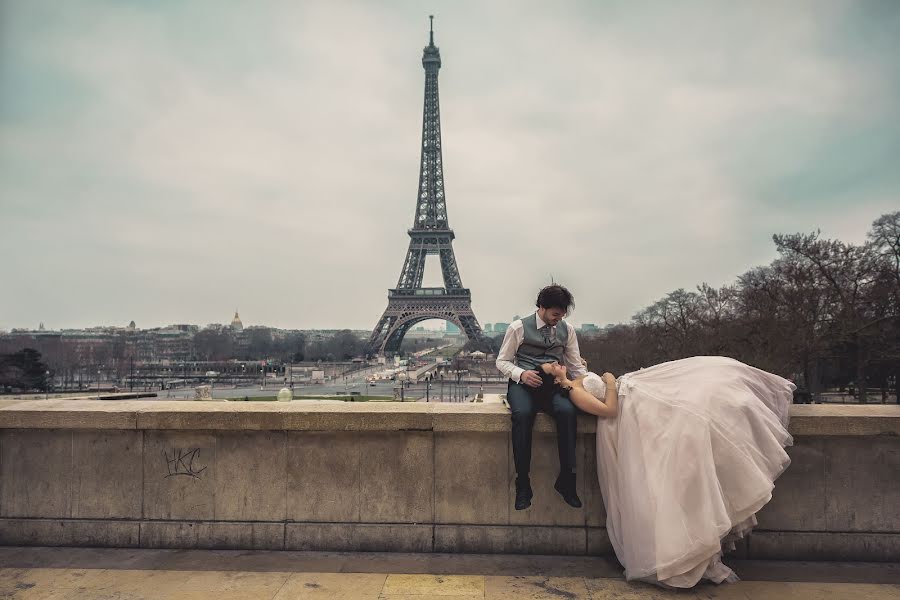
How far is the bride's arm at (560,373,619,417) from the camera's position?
4223 millimetres

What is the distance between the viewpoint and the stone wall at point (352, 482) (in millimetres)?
4422

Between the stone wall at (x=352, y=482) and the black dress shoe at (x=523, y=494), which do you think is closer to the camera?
the black dress shoe at (x=523, y=494)

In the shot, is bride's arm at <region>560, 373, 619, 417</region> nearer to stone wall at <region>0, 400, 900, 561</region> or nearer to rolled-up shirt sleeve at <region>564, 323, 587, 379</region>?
stone wall at <region>0, 400, 900, 561</region>

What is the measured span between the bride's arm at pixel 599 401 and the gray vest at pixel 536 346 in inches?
17.7

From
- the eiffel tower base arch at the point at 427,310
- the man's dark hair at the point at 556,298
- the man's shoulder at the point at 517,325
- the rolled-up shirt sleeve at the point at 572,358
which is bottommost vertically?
the rolled-up shirt sleeve at the point at 572,358

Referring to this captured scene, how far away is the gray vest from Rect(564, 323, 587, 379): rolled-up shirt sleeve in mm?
34

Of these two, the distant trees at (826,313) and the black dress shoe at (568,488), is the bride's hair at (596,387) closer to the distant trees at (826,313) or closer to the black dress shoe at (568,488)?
the black dress shoe at (568,488)

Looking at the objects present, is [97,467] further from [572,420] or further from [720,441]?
[720,441]

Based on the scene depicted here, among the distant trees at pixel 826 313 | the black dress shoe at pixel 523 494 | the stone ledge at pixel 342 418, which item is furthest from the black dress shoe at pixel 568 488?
the distant trees at pixel 826 313

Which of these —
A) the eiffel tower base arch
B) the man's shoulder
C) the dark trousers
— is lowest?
the dark trousers

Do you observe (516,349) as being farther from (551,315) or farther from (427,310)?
(427,310)

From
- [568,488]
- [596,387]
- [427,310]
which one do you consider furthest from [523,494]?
[427,310]

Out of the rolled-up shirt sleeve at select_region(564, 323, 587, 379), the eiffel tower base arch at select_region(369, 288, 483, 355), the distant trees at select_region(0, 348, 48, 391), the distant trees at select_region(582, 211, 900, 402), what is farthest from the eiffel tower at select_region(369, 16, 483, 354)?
the rolled-up shirt sleeve at select_region(564, 323, 587, 379)

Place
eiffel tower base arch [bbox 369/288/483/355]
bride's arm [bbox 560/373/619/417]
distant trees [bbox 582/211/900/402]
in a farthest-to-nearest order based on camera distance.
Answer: eiffel tower base arch [bbox 369/288/483/355]
distant trees [bbox 582/211/900/402]
bride's arm [bbox 560/373/619/417]
